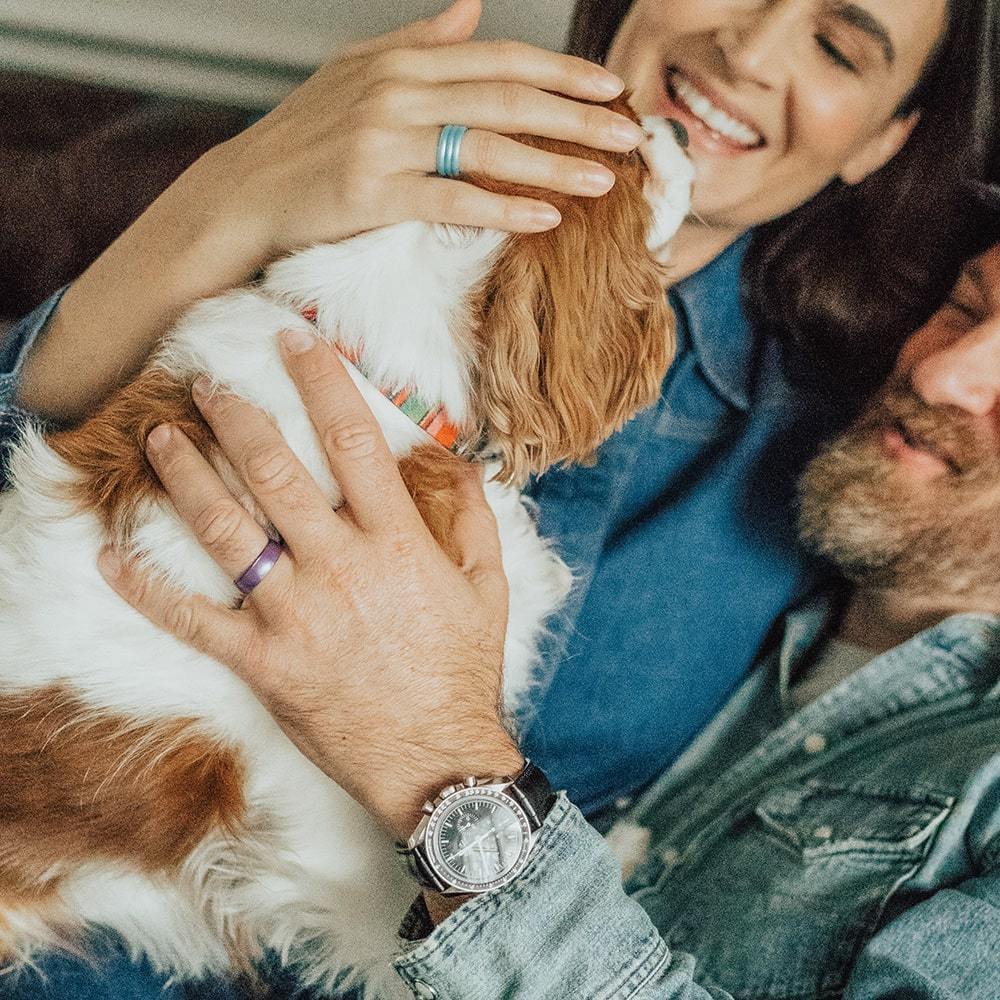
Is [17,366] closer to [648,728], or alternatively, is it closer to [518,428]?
[518,428]

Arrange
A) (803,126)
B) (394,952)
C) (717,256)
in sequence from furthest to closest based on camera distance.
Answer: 1. (717,256)
2. (803,126)
3. (394,952)

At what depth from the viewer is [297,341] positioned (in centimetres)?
121

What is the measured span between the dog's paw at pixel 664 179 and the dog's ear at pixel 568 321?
4cm

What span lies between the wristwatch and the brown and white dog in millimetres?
185

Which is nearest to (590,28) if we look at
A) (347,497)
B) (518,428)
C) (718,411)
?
(718,411)

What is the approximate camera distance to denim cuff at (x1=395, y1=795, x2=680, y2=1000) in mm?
1146

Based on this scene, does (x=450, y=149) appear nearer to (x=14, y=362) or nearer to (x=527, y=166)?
(x=527, y=166)

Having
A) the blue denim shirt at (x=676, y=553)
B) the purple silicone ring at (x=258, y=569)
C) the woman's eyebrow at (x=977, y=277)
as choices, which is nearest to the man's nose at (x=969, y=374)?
the woman's eyebrow at (x=977, y=277)

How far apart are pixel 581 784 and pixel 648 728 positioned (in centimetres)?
17

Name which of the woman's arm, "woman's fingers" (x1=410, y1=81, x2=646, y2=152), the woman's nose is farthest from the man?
the woman's nose

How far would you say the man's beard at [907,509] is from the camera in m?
1.76

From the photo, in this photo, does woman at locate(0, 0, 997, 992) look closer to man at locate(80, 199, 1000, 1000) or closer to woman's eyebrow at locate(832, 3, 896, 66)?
woman's eyebrow at locate(832, 3, 896, 66)

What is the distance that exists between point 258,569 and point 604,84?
0.76m

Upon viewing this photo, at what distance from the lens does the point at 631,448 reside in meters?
1.85
